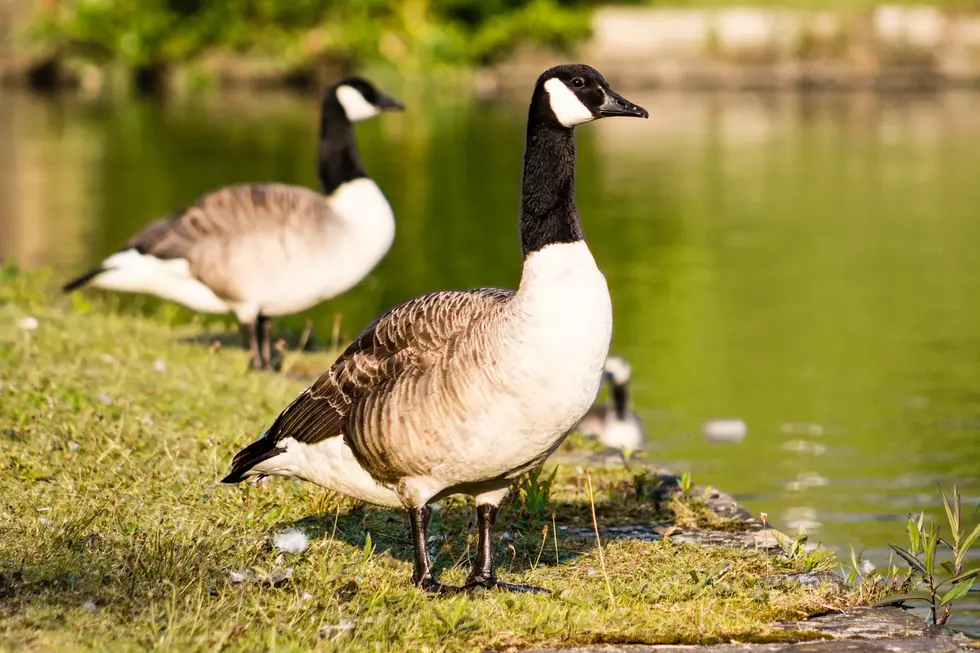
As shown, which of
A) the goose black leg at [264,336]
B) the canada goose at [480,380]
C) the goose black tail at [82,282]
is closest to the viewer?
the canada goose at [480,380]

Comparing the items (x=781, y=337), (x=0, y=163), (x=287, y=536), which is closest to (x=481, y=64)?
(x=0, y=163)

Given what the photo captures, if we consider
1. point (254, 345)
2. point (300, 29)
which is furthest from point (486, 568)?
point (300, 29)

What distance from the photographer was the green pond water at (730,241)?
36.3 feet

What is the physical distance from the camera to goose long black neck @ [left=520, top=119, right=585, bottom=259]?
5570mm

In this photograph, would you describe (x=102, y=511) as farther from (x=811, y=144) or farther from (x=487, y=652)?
(x=811, y=144)

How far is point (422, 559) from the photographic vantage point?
5750 mm

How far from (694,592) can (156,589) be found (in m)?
2.19

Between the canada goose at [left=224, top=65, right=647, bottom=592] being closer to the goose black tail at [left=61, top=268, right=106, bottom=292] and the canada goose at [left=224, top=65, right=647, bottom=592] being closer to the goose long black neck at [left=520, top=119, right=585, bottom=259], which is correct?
the goose long black neck at [left=520, top=119, right=585, bottom=259]

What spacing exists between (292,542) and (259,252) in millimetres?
5226

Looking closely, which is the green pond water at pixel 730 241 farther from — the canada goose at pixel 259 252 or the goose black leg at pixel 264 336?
the canada goose at pixel 259 252

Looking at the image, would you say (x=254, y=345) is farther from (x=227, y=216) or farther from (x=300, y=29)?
(x=300, y=29)

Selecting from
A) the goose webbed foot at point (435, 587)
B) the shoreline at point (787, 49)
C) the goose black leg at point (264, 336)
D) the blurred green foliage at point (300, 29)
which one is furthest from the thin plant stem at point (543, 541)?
the blurred green foliage at point (300, 29)

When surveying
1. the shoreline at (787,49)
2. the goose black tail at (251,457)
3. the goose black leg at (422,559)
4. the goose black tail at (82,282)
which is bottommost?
the goose black leg at (422,559)

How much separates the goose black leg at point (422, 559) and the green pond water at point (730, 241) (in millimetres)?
3095
